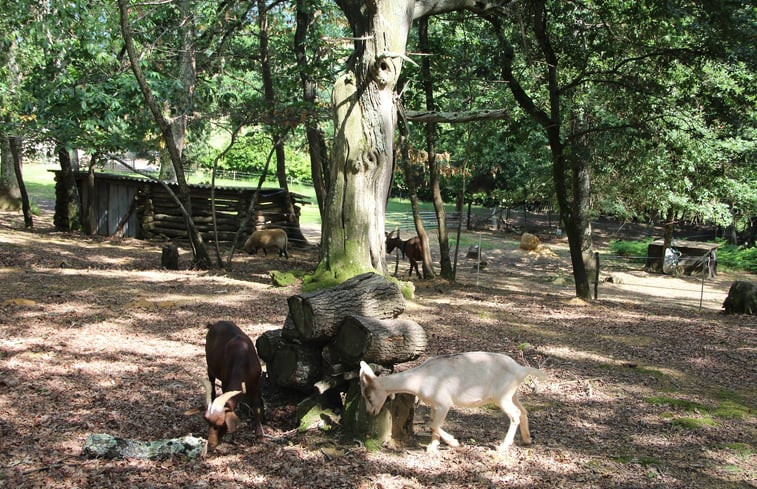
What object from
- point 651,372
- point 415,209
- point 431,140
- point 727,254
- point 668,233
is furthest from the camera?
point 727,254

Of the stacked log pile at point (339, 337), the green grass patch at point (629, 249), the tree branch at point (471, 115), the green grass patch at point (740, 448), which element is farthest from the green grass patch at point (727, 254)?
the stacked log pile at point (339, 337)

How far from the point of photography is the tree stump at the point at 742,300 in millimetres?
13164

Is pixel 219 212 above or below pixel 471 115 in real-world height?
below

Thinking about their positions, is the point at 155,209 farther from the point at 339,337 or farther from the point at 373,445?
the point at 373,445

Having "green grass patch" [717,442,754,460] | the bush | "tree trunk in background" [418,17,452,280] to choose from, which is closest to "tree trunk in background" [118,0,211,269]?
"tree trunk in background" [418,17,452,280]

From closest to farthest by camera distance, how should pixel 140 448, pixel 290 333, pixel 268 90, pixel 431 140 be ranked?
pixel 140 448, pixel 290 333, pixel 431 140, pixel 268 90

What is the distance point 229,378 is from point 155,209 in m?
16.7

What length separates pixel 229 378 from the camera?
578 centimetres

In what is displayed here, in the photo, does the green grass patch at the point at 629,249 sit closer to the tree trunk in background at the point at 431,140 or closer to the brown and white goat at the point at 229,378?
the tree trunk in background at the point at 431,140

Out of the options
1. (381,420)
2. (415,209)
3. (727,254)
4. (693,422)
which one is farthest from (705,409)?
(727,254)

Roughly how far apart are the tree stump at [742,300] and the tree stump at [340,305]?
962cm

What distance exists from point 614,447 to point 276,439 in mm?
2891

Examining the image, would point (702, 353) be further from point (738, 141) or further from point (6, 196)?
point (6, 196)

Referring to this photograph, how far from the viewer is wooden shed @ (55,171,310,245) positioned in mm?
21188
